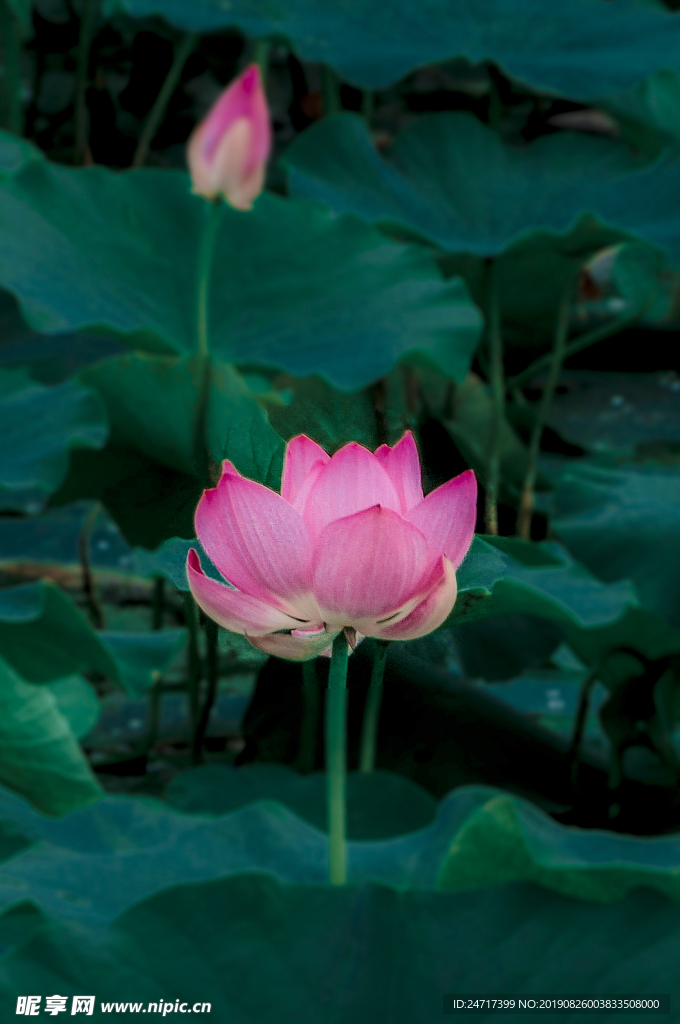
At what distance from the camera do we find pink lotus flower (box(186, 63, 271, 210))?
443mm

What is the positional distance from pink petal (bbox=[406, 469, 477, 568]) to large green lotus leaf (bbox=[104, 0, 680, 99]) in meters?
1.40

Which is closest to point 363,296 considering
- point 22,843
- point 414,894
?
point 22,843

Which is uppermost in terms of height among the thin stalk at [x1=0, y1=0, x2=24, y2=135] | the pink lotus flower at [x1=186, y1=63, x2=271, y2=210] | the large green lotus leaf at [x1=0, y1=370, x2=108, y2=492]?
the thin stalk at [x1=0, y1=0, x2=24, y2=135]

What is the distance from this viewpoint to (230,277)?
3.57 ft

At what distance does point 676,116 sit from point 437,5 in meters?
Answer: 0.46

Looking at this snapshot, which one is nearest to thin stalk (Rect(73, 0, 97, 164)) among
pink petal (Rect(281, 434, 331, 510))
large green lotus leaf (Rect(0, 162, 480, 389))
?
large green lotus leaf (Rect(0, 162, 480, 389))

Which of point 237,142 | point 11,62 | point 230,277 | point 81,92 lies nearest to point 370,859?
point 237,142

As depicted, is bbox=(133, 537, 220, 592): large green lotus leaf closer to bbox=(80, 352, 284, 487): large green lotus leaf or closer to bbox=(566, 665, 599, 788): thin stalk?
bbox=(80, 352, 284, 487): large green lotus leaf

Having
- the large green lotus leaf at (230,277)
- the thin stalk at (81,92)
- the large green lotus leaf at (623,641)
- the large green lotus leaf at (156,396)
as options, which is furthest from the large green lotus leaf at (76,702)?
the thin stalk at (81,92)

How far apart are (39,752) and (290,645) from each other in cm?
68

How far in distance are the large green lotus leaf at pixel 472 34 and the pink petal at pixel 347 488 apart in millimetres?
1391

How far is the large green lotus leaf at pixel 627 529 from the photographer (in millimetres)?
994

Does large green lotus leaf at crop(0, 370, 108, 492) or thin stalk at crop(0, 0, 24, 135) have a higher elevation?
thin stalk at crop(0, 0, 24, 135)

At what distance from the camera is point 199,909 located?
37 centimetres
